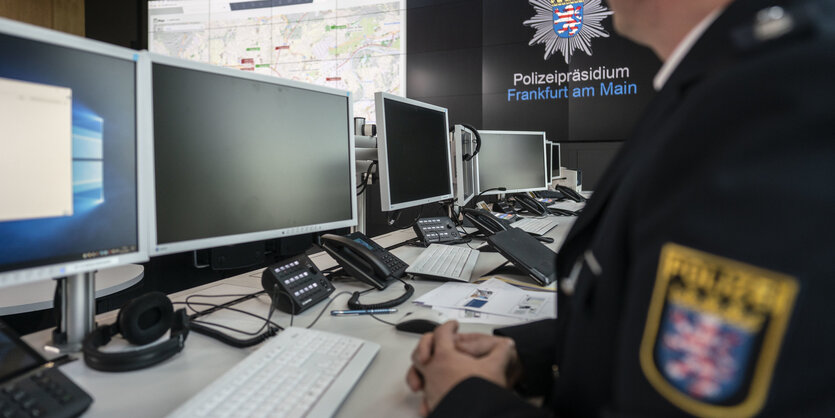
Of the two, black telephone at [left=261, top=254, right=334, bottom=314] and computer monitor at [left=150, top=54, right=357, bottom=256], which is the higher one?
A: computer monitor at [left=150, top=54, right=357, bottom=256]

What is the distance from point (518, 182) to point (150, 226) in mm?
2446

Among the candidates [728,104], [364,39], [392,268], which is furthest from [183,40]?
[728,104]

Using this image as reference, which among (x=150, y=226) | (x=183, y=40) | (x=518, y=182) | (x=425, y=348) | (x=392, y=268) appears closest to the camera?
(x=425, y=348)

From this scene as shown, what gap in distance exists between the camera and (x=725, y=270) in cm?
31

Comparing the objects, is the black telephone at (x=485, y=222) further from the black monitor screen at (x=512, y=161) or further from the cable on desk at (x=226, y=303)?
the cable on desk at (x=226, y=303)

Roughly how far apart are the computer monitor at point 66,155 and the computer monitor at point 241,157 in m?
0.05

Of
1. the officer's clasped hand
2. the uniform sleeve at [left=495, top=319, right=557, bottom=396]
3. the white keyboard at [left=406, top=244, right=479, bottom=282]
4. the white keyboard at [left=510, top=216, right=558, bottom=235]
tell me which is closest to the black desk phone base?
the officer's clasped hand

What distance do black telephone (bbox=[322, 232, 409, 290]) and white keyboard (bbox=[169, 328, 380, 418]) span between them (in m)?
0.39

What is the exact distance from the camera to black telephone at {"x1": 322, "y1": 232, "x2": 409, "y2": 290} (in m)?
1.13

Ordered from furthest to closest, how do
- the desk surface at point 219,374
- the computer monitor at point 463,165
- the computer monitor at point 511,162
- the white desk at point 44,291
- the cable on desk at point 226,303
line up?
the computer monitor at point 511,162 → the computer monitor at point 463,165 → the white desk at point 44,291 → the cable on desk at point 226,303 → the desk surface at point 219,374

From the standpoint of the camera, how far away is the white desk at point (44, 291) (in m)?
1.10

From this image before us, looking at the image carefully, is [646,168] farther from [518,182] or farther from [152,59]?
[518,182]

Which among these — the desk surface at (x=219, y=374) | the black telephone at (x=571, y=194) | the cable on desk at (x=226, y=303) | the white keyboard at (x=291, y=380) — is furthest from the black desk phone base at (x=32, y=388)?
the black telephone at (x=571, y=194)

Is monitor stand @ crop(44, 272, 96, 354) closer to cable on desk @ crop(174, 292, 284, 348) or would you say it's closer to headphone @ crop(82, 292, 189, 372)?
headphone @ crop(82, 292, 189, 372)
